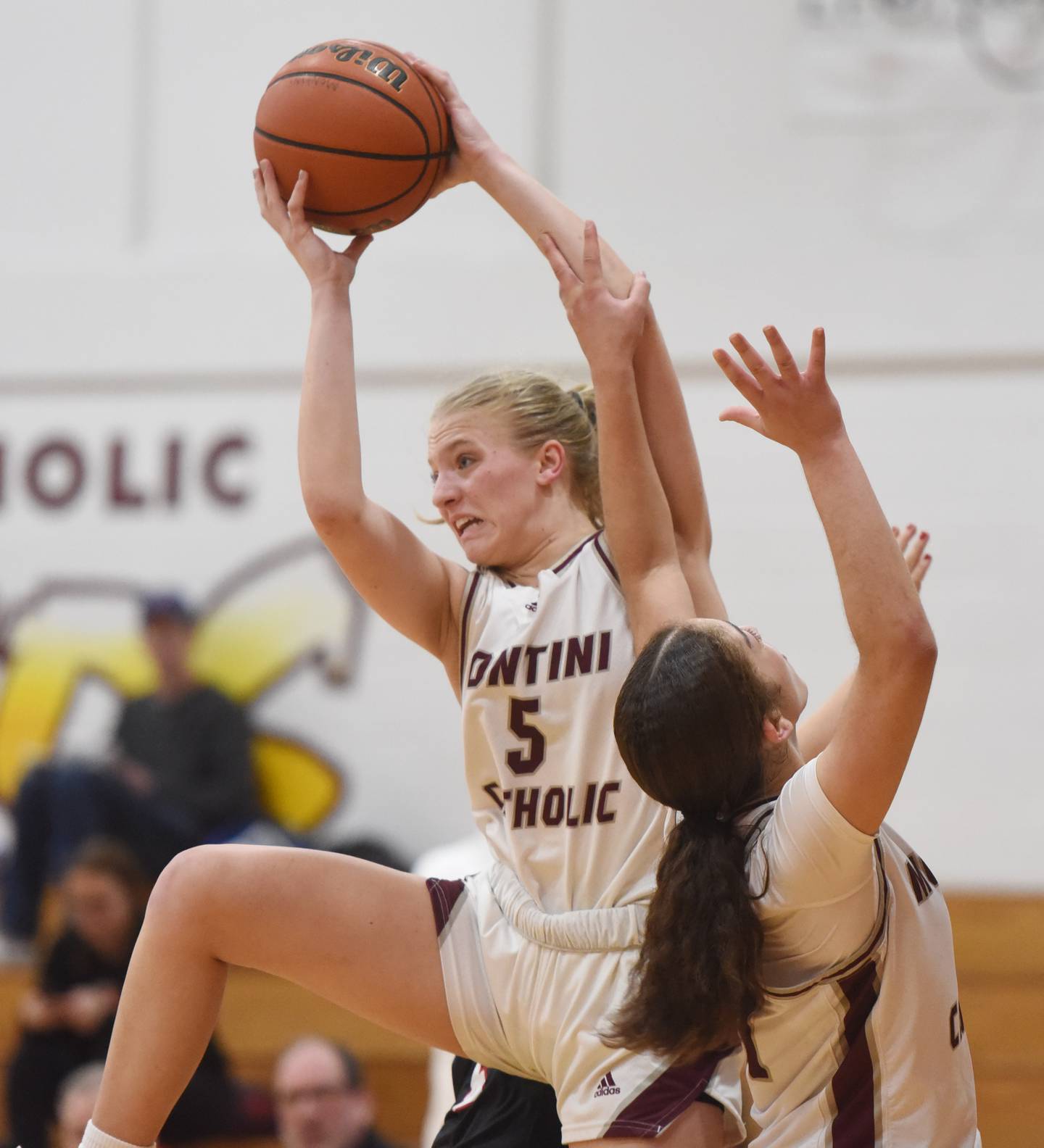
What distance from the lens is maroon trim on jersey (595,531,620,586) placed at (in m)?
2.91

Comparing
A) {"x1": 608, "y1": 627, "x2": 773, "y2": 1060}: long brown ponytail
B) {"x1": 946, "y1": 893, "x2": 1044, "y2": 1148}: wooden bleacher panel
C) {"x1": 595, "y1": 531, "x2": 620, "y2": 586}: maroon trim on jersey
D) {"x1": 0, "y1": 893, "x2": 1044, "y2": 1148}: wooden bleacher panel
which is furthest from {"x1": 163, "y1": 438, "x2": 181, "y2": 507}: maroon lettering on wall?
{"x1": 608, "y1": 627, "x2": 773, "y2": 1060}: long brown ponytail

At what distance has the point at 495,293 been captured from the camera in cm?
742

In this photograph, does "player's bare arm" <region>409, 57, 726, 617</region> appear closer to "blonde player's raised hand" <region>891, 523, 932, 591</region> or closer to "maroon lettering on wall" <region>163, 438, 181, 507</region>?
"blonde player's raised hand" <region>891, 523, 932, 591</region>

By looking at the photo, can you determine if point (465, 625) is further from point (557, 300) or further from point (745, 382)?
point (557, 300)

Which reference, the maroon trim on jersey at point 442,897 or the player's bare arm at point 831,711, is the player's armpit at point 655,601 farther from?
the maroon trim on jersey at point 442,897

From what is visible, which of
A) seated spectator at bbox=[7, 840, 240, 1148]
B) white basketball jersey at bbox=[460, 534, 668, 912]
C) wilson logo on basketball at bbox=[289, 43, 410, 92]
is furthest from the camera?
seated spectator at bbox=[7, 840, 240, 1148]

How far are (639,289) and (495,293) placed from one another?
4.64 m

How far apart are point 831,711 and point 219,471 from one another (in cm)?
514

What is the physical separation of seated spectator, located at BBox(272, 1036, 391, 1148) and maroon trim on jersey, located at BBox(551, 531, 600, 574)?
3.75 meters

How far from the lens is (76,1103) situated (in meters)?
5.65

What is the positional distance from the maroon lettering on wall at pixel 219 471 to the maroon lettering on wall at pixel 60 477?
671 millimetres

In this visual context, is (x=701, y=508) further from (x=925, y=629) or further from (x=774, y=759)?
(x=925, y=629)

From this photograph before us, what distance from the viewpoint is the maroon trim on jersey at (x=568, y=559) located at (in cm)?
293

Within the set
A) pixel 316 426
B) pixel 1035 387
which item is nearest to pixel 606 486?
pixel 316 426
